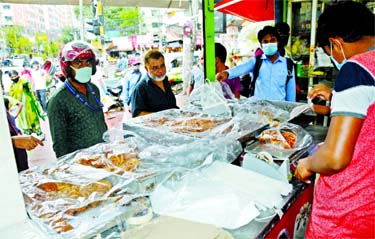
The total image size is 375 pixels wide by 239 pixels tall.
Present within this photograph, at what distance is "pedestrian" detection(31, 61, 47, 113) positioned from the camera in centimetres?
596

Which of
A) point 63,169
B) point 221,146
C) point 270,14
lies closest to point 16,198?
point 63,169

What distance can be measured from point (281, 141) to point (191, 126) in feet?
1.69

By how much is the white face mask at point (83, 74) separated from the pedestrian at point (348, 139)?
1.44 metres

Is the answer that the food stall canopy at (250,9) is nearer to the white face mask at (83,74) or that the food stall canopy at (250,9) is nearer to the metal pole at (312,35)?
the metal pole at (312,35)

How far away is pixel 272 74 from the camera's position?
2.69 meters

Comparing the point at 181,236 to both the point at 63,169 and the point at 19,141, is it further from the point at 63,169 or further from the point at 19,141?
the point at 19,141

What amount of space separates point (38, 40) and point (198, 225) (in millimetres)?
5467

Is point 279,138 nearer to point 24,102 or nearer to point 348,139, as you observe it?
point 348,139

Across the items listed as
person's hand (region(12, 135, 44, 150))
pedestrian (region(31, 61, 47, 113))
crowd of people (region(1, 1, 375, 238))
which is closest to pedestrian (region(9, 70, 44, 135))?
pedestrian (region(31, 61, 47, 113))

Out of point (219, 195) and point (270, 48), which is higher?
point (270, 48)

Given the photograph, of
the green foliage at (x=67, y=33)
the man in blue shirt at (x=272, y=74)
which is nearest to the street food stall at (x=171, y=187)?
the man in blue shirt at (x=272, y=74)

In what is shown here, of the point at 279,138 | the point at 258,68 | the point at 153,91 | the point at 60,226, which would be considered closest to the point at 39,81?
the point at 153,91

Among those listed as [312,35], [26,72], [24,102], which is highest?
[312,35]

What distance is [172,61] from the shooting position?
9375mm
